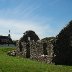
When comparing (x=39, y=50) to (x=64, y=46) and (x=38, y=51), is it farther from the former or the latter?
(x=64, y=46)

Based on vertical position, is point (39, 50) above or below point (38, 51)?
above

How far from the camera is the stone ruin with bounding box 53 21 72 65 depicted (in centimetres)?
3306

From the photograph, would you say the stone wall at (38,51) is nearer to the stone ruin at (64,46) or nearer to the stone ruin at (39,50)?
the stone ruin at (39,50)

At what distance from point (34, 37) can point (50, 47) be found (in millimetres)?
17584

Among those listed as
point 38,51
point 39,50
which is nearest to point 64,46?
point 39,50

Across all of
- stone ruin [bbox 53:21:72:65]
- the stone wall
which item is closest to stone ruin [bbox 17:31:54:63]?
the stone wall

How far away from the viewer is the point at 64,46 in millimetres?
33375

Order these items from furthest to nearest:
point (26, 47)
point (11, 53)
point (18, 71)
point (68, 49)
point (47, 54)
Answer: point (11, 53) < point (26, 47) < point (47, 54) < point (68, 49) < point (18, 71)

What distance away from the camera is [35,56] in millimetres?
38312

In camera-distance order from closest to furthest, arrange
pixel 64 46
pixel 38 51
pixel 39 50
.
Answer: pixel 64 46 < pixel 39 50 < pixel 38 51

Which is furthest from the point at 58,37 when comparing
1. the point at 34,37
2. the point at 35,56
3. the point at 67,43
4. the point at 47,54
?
the point at 34,37

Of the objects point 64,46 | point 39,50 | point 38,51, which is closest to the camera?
point 64,46

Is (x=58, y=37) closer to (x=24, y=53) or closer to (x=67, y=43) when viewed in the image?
(x=67, y=43)

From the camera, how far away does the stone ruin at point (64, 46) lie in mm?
33062
